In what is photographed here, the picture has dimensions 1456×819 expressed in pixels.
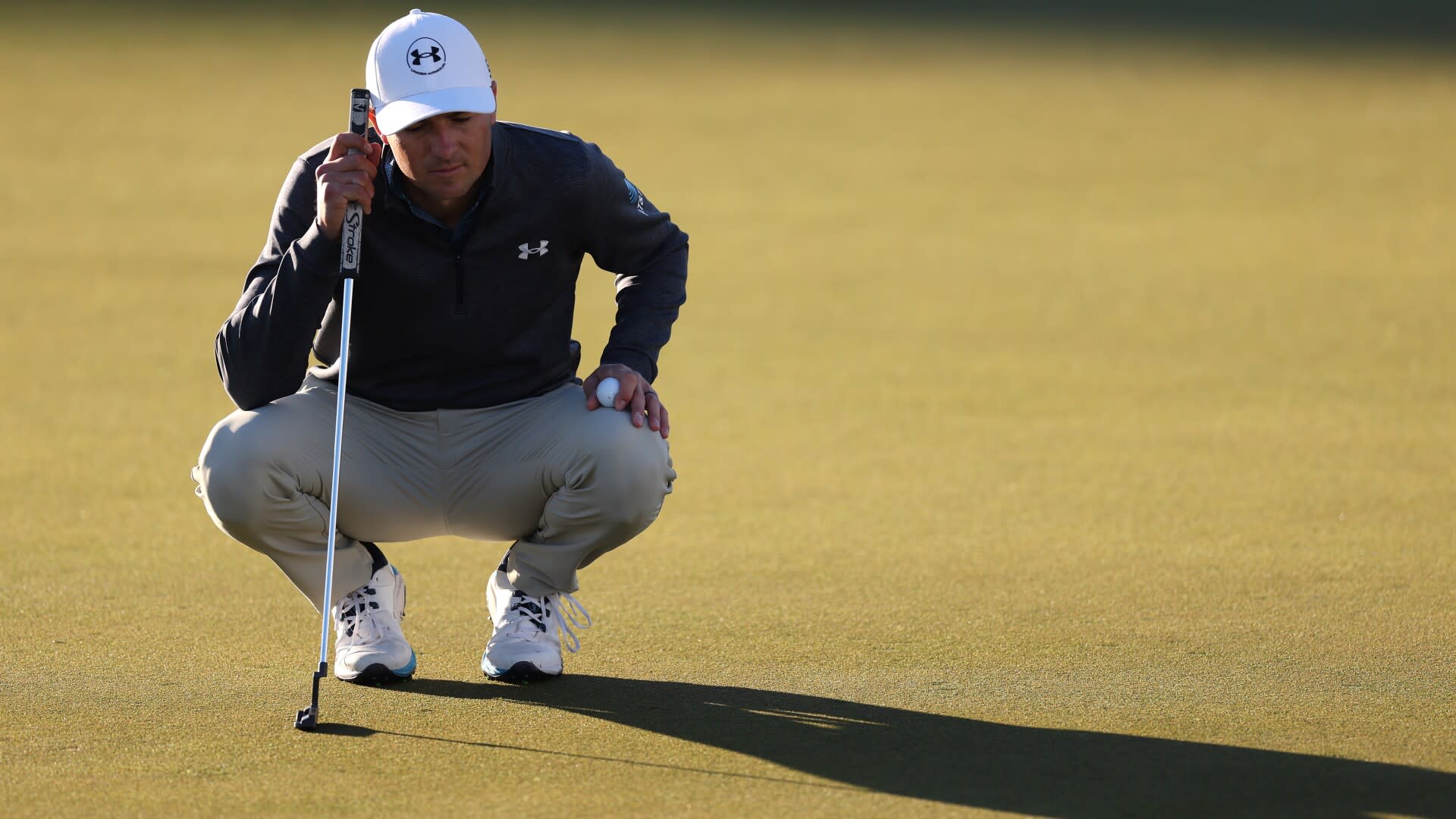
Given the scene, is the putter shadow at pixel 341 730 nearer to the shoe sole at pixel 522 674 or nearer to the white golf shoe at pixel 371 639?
the white golf shoe at pixel 371 639

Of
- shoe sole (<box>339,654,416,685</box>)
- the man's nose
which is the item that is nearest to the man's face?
the man's nose

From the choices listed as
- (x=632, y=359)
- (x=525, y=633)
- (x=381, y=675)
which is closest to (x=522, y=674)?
(x=525, y=633)

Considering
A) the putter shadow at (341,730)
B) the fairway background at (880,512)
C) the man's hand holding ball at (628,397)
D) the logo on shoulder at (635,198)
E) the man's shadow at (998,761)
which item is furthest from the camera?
the logo on shoulder at (635,198)

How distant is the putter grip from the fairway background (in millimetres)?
797

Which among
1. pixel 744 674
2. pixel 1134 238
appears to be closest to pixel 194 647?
pixel 744 674

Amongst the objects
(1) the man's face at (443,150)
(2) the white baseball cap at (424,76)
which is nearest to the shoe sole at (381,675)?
(1) the man's face at (443,150)

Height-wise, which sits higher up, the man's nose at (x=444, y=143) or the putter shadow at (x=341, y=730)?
the man's nose at (x=444, y=143)

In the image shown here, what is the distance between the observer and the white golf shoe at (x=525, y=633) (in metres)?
3.45

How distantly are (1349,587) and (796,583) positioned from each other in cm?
125

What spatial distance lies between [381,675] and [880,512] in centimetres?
182

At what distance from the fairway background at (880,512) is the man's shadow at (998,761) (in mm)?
10

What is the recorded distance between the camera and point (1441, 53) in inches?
711

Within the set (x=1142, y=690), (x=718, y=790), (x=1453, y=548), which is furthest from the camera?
(x=1453, y=548)

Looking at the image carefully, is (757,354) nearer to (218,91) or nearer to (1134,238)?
(1134,238)
